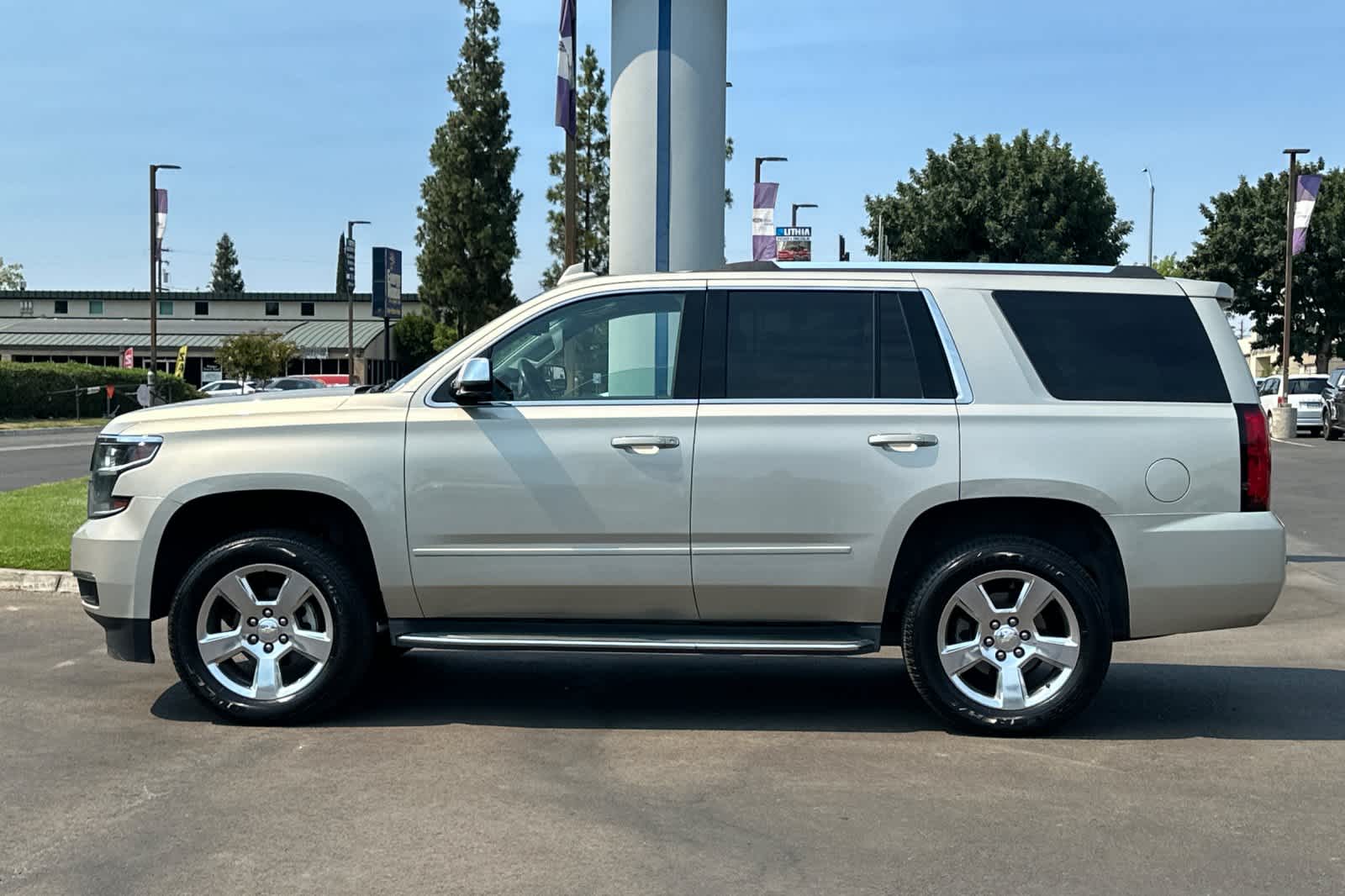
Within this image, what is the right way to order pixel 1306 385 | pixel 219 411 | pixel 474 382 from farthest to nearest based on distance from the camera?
pixel 1306 385 → pixel 219 411 → pixel 474 382

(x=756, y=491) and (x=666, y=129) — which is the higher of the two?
(x=666, y=129)

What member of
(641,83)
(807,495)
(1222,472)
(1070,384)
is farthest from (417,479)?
(641,83)

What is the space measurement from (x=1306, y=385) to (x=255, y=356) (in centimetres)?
4576

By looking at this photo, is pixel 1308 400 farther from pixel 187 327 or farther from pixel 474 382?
pixel 187 327

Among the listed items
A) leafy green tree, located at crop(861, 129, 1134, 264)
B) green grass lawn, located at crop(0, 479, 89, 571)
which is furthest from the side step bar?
leafy green tree, located at crop(861, 129, 1134, 264)

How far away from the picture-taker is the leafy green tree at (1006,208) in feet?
157

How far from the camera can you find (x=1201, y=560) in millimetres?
5832

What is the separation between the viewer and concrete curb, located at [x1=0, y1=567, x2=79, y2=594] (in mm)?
9945

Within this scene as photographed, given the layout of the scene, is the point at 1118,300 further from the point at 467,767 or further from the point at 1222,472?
the point at 467,767

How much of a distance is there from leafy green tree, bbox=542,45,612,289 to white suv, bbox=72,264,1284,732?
4564cm

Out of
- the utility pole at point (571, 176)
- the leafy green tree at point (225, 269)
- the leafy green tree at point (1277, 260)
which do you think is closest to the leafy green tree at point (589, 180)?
the leafy green tree at point (1277, 260)

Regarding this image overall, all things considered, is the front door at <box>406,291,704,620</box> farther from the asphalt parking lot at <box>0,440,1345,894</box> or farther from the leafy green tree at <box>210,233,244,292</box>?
the leafy green tree at <box>210,233,244,292</box>

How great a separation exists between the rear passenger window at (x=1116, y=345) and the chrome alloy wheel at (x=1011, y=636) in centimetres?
87

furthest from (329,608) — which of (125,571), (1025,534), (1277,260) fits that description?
(1277,260)
